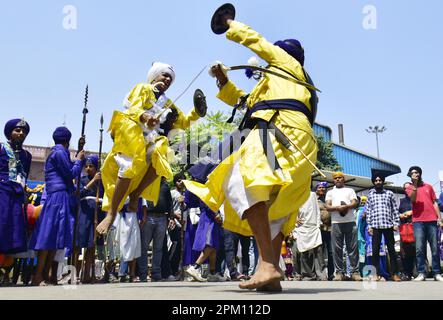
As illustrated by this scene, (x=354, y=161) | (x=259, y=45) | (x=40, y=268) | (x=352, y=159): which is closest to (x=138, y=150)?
(x=259, y=45)

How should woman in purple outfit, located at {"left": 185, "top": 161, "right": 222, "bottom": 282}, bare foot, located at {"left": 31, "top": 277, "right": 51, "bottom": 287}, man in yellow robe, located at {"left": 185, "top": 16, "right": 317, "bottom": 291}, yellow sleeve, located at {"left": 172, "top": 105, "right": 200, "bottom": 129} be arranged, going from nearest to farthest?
man in yellow robe, located at {"left": 185, "top": 16, "right": 317, "bottom": 291}, yellow sleeve, located at {"left": 172, "top": 105, "right": 200, "bottom": 129}, bare foot, located at {"left": 31, "top": 277, "right": 51, "bottom": 287}, woman in purple outfit, located at {"left": 185, "top": 161, "right": 222, "bottom": 282}

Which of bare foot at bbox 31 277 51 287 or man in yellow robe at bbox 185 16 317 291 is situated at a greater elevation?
man in yellow robe at bbox 185 16 317 291

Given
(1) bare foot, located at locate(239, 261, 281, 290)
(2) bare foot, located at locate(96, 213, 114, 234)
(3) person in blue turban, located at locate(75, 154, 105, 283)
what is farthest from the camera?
(3) person in blue turban, located at locate(75, 154, 105, 283)

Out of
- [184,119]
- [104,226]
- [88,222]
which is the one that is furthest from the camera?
[88,222]

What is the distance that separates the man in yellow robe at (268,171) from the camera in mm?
3473

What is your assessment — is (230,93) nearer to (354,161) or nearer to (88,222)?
(88,222)

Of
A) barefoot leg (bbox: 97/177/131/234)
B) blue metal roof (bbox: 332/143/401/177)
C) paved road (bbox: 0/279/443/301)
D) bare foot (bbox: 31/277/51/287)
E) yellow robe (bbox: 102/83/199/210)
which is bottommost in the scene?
bare foot (bbox: 31/277/51/287)

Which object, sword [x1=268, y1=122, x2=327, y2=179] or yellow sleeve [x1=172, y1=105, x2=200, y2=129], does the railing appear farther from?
sword [x1=268, y1=122, x2=327, y2=179]

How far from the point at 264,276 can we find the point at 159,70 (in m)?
3.20

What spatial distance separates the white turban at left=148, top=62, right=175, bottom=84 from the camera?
571 centimetres

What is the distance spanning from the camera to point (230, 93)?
4.38 m

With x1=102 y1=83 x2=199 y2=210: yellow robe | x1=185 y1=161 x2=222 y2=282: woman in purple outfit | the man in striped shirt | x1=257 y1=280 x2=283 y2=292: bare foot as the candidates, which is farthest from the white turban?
the man in striped shirt
